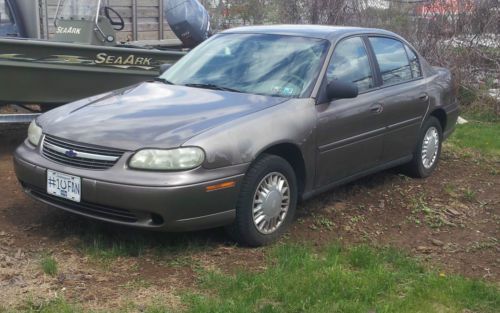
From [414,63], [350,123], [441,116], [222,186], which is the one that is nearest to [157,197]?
[222,186]

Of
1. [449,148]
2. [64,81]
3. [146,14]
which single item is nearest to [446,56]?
[449,148]

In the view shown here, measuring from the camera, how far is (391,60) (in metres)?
6.33

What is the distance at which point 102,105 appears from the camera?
5008 millimetres

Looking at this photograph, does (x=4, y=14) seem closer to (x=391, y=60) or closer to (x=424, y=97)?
(x=391, y=60)

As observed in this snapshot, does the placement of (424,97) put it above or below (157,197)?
above

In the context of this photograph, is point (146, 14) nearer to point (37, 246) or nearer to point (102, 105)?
point (102, 105)

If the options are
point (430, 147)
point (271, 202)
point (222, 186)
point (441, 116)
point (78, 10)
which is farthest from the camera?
point (78, 10)

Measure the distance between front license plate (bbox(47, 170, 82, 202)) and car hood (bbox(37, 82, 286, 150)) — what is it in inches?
10.4

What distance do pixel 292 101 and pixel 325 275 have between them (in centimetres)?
145

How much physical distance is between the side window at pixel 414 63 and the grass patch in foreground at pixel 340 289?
8.80 ft

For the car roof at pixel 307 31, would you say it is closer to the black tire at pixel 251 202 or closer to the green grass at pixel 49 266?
the black tire at pixel 251 202

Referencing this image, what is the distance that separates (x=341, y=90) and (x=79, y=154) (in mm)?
2047

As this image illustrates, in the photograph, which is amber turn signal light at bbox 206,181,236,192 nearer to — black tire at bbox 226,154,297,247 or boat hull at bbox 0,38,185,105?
black tire at bbox 226,154,297,247

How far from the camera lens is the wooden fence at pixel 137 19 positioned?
31.6ft
